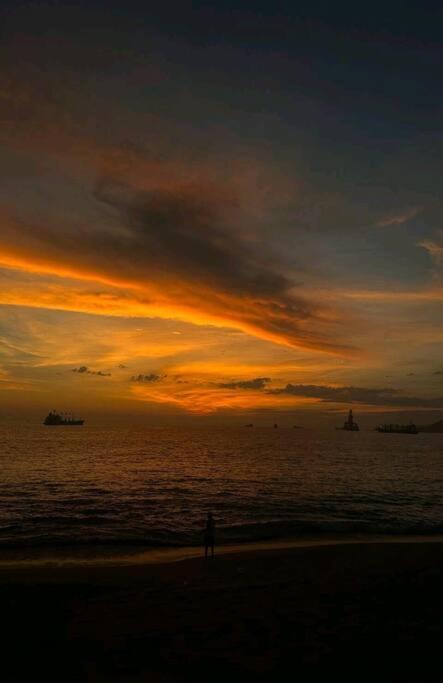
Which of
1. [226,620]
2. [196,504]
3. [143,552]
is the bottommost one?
[196,504]

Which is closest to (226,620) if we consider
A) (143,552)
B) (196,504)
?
(143,552)

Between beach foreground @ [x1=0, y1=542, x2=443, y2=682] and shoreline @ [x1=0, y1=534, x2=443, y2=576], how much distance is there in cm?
83

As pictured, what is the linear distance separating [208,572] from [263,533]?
1107 centimetres

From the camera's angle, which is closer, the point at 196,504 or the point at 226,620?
the point at 226,620

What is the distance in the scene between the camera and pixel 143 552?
2659cm

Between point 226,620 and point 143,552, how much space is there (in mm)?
13362

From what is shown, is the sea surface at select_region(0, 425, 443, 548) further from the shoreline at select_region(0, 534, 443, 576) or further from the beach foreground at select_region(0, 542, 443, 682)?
the beach foreground at select_region(0, 542, 443, 682)

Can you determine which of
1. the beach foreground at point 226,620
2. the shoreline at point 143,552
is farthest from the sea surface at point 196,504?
the beach foreground at point 226,620

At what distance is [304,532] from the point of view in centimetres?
Result: 3177

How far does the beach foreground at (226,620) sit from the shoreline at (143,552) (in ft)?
2.73

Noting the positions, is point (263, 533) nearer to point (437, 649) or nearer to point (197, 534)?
point (197, 534)

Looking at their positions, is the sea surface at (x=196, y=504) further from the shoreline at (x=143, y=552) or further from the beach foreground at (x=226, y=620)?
the beach foreground at (x=226, y=620)

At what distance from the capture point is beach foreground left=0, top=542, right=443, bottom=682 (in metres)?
11.5

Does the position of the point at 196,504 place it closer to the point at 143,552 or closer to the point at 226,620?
the point at 143,552
